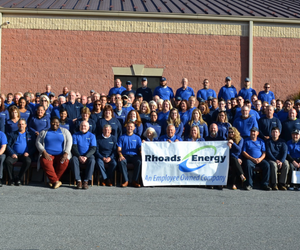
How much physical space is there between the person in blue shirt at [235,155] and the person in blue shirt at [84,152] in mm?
3402

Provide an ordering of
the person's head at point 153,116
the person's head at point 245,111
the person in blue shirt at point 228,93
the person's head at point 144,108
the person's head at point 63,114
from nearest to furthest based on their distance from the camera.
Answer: the person's head at point 63,114, the person's head at point 153,116, the person's head at point 245,111, the person's head at point 144,108, the person in blue shirt at point 228,93

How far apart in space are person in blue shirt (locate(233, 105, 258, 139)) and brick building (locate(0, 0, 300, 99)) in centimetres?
614

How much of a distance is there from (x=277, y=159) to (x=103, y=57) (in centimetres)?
895

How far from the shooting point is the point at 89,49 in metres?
16.5

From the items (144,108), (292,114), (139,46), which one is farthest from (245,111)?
(139,46)

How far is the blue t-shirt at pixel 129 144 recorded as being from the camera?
33.5ft

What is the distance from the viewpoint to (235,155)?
10.1 m

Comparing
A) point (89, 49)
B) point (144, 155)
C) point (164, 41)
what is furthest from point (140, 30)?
point (144, 155)

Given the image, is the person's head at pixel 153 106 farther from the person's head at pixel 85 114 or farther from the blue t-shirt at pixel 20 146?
the blue t-shirt at pixel 20 146

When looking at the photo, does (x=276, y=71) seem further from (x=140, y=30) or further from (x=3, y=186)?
(x=3, y=186)

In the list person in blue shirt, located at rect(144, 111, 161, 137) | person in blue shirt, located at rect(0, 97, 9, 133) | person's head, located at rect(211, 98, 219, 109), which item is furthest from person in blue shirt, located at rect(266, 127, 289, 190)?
person in blue shirt, located at rect(0, 97, 9, 133)

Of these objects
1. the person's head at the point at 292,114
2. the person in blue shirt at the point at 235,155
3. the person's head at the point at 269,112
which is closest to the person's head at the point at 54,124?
the person in blue shirt at the point at 235,155

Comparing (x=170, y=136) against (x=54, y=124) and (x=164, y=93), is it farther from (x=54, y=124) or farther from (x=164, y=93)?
(x=164, y=93)

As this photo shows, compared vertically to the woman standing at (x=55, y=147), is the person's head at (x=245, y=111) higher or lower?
higher
